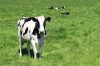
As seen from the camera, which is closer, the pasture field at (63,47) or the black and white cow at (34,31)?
the black and white cow at (34,31)

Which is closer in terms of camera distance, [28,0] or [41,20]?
[41,20]

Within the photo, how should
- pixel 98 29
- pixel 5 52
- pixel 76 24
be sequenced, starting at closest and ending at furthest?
1. pixel 5 52
2. pixel 98 29
3. pixel 76 24

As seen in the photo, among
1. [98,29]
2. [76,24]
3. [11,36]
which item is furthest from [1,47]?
[76,24]

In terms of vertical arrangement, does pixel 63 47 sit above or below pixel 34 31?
below

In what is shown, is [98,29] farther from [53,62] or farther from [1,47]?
[53,62]

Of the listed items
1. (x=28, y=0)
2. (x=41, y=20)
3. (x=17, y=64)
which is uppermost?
(x=41, y=20)

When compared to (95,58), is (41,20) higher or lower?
higher

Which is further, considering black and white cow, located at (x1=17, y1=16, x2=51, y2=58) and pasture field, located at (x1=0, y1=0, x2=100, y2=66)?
pasture field, located at (x1=0, y1=0, x2=100, y2=66)

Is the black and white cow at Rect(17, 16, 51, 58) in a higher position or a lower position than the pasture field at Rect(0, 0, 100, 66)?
higher

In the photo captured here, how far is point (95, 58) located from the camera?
16297mm

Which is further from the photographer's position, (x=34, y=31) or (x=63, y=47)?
(x=63, y=47)

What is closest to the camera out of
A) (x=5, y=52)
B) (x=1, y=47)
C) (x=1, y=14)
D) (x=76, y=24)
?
(x=5, y=52)

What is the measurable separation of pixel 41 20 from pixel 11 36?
27.2ft

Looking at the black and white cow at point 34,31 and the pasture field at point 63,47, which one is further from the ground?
the black and white cow at point 34,31
